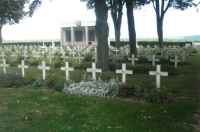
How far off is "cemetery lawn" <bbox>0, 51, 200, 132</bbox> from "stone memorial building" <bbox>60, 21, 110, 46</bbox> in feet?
91.4

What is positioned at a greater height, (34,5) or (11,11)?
(11,11)

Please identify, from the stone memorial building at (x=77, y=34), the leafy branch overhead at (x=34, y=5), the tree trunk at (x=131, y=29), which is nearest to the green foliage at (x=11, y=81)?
the leafy branch overhead at (x=34, y=5)

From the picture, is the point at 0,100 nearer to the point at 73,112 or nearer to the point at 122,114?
the point at 73,112

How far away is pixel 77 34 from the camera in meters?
37.8

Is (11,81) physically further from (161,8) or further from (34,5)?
(161,8)

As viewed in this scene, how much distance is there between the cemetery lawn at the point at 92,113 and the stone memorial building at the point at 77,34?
2787 cm

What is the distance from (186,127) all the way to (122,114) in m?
1.44

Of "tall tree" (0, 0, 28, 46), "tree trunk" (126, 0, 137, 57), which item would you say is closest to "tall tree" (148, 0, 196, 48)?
"tree trunk" (126, 0, 137, 57)

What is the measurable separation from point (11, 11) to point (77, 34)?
36.8ft

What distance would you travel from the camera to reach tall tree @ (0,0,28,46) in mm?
29020

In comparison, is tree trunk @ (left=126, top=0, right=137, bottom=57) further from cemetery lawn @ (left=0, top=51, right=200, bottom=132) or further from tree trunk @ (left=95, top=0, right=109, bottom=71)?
cemetery lawn @ (left=0, top=51, right=200, bottom=132)

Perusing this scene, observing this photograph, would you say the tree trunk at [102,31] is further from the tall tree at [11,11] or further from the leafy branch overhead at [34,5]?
the tall tree at [11,11]

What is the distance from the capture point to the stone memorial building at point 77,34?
34500 millimetres

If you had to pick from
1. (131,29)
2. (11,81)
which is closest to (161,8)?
(131,29)
